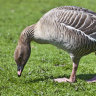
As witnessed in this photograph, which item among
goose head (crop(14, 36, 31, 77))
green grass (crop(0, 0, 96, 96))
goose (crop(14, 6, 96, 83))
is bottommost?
green grass (crop(0, 0, 96, 96))

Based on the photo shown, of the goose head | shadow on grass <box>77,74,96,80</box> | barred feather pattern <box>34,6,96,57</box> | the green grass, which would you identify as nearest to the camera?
the green grass

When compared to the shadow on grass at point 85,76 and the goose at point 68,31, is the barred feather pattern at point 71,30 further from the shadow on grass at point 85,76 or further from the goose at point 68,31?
the shadow on grass at point 85,76

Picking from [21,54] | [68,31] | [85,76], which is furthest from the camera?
[85,76]

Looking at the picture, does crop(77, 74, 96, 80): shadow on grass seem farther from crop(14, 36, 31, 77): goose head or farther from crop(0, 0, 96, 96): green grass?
crop(14, 36, 31, 77): goose head

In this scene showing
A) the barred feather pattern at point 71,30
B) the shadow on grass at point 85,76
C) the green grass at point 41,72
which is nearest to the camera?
the green grass at point 41,72

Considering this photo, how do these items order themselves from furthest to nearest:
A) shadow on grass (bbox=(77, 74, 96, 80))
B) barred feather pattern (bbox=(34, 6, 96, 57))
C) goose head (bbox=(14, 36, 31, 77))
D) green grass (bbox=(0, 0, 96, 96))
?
shadow on grass (bbox=(77, 74, 96, 80))
goose head (bbox=(14, 36, 31, 77))
barred feather pattern (bbox=(34, 6, 96, 57))
green grass (bbox=(0, 0, 96, 96))

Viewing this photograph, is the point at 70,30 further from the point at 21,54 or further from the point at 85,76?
the point at 85,76

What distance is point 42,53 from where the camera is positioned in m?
9.76

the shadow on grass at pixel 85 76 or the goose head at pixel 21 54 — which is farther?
the shadow on grass at pixel 85 76

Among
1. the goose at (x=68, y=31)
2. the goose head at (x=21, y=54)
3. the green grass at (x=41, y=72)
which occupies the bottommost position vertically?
the green grass at (x=41, y=72)

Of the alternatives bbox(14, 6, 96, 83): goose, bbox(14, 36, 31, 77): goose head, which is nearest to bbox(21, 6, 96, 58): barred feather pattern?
bbox(14, 6, 96, 83): goose

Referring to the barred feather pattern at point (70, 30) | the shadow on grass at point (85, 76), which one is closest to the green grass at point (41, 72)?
the shadow on grass at point (85, 76)

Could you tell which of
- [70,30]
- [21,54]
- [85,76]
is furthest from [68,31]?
[85,76]

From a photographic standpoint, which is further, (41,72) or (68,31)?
(41,72)
